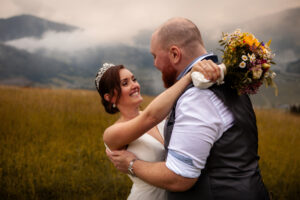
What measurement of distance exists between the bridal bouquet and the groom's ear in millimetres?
337

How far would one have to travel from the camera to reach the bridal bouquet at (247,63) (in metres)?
1.46

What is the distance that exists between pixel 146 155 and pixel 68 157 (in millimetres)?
2694

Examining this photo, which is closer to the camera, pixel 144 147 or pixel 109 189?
pixel 144 147

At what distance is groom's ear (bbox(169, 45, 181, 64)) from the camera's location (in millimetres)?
1736

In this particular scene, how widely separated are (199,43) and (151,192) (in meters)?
1.57

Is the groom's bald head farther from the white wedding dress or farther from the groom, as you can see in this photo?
the white wedding dress

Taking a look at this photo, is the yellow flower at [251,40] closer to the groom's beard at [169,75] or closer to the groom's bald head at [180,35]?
the groom's bald head at [180,35]

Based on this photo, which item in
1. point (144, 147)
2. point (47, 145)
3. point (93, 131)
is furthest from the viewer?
point (93, 131)

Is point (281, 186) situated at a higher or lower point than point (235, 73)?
lower

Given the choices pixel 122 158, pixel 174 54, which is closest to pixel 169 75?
pixel 174 54

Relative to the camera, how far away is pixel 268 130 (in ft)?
22.6

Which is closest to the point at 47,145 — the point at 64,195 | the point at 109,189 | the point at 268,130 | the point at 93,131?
the point at 93,131

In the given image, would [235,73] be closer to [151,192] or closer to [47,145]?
[151,192]

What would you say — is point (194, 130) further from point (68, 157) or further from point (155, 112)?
point (68, 157)
